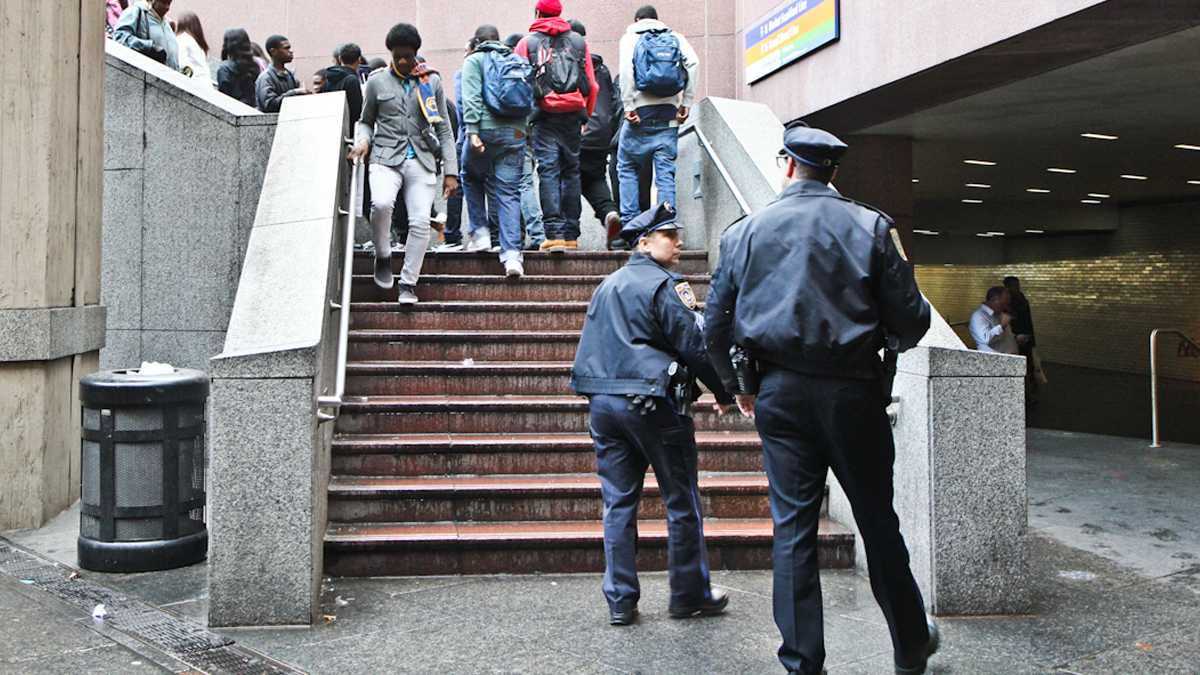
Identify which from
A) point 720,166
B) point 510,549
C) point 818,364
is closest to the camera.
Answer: point 818,364

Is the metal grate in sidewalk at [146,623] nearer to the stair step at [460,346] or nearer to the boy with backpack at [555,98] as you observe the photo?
the stair step at [460,346]

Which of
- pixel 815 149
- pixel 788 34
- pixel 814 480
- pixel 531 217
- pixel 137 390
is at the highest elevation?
pixel 788 34

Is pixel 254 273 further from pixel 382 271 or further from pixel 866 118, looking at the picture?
pixel 866 118

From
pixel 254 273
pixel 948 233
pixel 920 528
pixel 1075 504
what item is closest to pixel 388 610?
pixel 254 273

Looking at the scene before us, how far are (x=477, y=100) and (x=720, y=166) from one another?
2071mm

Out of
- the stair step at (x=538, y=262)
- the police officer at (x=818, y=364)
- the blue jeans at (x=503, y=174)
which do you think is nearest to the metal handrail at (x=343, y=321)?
the stair step at (x=538, y=262)

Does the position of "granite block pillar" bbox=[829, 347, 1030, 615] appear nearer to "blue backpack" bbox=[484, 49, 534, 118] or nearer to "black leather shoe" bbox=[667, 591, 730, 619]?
"black leather shoe" bbox=[667, 591, 730, 619]

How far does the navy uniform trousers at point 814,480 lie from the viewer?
14.0 feet

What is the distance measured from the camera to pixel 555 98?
393 inches

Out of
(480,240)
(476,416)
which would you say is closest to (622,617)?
(476,416)

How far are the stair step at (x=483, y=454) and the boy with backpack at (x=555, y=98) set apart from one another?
10.4ft

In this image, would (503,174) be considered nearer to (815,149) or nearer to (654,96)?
(654,96)

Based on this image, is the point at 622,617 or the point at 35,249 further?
the point at 35,249

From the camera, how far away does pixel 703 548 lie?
18.2ft
